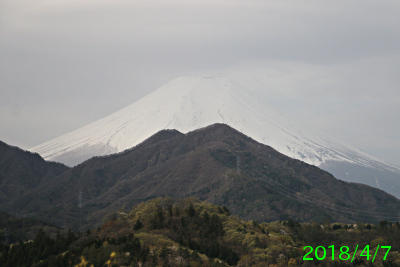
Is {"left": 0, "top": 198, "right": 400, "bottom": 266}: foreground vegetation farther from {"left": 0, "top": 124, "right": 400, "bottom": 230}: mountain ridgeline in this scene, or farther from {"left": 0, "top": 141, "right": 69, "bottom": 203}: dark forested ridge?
{"left": 0, "top": 141, "right": 69, "bottom": 203}: dark forested ridge

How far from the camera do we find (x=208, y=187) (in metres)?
144

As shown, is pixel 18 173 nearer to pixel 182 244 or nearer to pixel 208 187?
pixel 208 187

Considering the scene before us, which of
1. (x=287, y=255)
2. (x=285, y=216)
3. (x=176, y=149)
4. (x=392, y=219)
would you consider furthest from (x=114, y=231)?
(x=176, y=149)

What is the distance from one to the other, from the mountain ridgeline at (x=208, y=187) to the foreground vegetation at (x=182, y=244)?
58.0 m

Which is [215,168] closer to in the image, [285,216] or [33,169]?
[285,216]

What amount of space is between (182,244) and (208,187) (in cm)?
9111

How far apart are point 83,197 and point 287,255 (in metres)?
124

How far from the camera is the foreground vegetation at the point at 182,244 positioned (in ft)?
150

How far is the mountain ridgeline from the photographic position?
130125 mm

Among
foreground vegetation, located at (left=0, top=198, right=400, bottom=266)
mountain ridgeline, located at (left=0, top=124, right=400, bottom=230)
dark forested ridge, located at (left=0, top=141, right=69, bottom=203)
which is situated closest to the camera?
foreground vegetation, located at (left=0, top=198, right=400, bottom=266)

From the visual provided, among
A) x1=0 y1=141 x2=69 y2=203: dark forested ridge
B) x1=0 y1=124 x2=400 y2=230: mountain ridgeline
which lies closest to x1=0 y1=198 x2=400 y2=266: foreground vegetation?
x1=0 y1=124 x2=400 y2=230: mountain ridgeline

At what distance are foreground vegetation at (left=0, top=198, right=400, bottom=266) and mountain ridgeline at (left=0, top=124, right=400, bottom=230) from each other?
58018 millimetres

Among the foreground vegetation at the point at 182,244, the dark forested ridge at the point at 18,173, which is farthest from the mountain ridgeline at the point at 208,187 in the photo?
the foreground vegetation at the point at 182,244

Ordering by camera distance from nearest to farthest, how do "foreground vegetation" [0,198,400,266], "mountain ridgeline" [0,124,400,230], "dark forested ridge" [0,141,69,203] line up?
"foreground vegetation" [0,198,400,266], "mountain ridgeline" [0,124,400,230], "dark forested ridge" [0,141,69,203]
